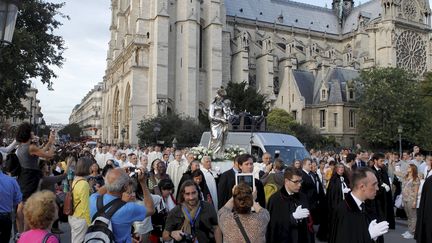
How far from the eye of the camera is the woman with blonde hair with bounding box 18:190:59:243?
311cm

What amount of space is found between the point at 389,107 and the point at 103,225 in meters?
42.1

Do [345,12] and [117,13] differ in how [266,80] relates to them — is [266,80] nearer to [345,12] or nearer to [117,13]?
[117,13]

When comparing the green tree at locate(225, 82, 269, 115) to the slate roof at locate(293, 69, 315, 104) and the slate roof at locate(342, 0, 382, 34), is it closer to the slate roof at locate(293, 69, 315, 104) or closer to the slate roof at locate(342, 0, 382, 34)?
the slate roof at locate(293, 69, 315, 104)

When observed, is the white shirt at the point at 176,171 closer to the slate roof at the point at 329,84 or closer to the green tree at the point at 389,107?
the green tree at the point at 389,107

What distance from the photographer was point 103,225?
379cm

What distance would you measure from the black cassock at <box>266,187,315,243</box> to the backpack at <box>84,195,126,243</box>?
1.80 m

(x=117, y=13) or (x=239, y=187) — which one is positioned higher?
(x=117, y=13)

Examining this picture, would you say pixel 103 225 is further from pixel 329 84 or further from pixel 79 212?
pixel 329 84

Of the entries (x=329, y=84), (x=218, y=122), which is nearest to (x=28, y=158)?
(x=218, y=122)

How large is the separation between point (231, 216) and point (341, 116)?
43146 mm

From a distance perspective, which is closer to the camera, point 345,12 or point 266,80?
point 266,80

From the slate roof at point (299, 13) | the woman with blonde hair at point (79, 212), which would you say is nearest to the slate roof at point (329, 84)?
the slate roof at point (299, 13)

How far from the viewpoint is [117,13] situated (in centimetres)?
6156

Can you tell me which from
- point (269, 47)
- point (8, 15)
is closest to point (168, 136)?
point (269, 47)
